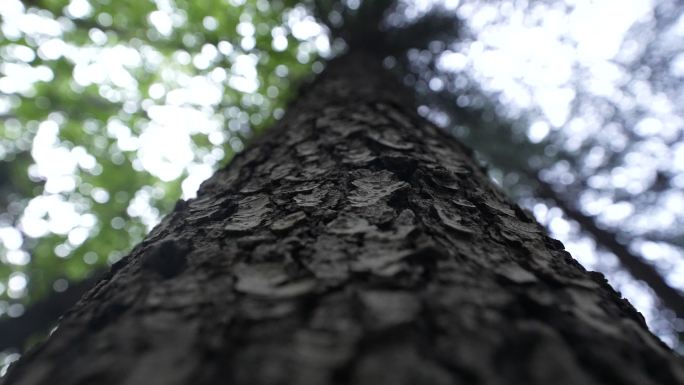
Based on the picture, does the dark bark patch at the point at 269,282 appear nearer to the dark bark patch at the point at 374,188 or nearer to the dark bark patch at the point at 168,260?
the dark bark patch at the point at 168,260

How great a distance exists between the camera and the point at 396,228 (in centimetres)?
89

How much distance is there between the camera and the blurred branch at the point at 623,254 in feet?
15.5

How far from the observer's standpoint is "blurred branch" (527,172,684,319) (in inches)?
186

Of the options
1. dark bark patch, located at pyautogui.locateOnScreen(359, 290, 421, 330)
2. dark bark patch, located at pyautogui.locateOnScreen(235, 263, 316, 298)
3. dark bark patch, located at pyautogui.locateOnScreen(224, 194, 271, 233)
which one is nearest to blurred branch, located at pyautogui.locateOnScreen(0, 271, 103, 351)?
dark bark patch, located at pyautogui.locateOnScreen(224, 194, 271, 233)

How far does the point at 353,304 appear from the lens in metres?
0.68

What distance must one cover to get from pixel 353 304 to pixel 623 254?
5.56 metres

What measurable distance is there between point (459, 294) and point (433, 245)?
13 cm

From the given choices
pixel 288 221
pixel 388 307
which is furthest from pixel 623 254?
pixel 388 307

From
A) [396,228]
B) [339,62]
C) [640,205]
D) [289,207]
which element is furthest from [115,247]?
[640,205]

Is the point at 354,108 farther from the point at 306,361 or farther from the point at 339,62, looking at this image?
the point at 339,62

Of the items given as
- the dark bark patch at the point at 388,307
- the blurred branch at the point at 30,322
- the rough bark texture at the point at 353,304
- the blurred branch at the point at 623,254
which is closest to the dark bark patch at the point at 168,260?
the rough bark texture at the point at 353,304

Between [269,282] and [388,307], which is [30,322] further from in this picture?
[388,307]

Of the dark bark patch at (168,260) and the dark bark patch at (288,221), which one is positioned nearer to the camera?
the dark bark patch at (168,260)

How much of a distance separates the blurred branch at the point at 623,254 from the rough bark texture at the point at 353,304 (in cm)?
480
